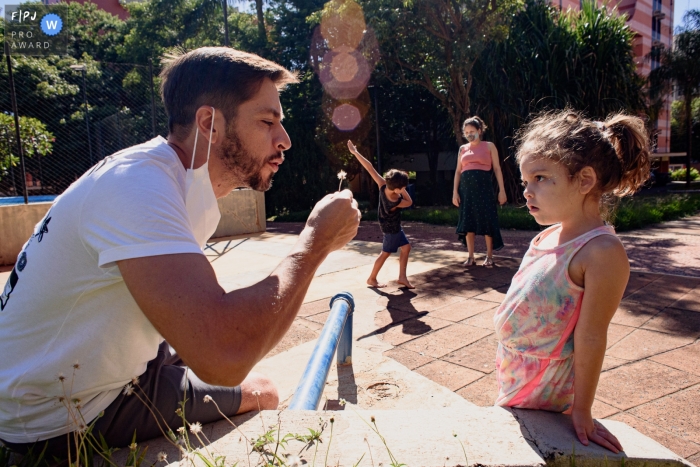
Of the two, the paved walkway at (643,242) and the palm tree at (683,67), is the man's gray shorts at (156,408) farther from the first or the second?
the palm tree at (683,67)

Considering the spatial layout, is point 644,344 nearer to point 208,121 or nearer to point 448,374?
point 448,374

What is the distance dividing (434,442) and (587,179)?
3.43ft

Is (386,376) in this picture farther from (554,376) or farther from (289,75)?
(289,75)

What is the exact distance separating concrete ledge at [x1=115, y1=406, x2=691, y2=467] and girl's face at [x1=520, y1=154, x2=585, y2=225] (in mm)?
696

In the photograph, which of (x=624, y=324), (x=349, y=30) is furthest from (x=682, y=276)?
(x=349, y=30)

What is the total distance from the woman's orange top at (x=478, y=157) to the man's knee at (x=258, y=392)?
500 centimetres

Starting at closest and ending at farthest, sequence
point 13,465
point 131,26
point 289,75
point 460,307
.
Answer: point 13,465, point 289,75, point 460,307, point 131,26

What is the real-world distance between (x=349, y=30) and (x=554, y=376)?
41.0 ft

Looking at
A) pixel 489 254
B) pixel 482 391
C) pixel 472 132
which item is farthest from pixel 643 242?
pixel 482 391

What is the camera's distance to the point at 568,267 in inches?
67.4

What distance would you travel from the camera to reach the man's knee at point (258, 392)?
1756mm

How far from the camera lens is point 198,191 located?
1.66 meters

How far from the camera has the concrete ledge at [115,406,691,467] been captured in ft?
4.44

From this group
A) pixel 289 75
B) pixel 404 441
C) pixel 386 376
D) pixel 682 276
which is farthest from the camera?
pixel 682 276
